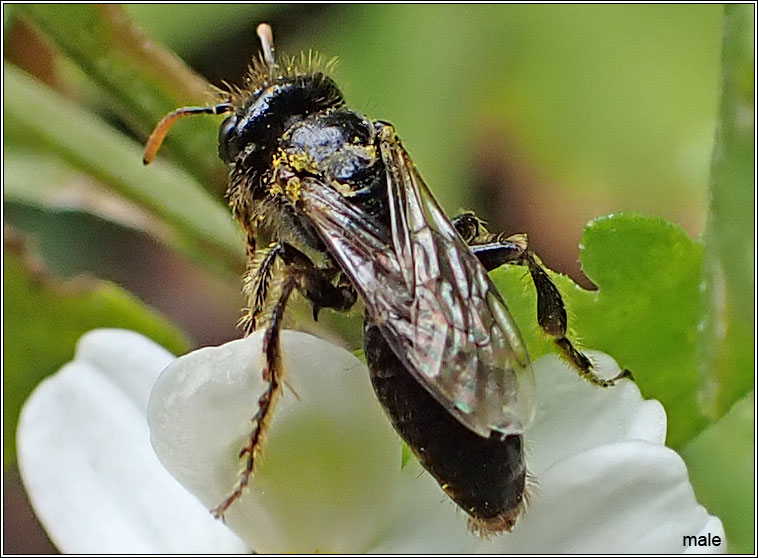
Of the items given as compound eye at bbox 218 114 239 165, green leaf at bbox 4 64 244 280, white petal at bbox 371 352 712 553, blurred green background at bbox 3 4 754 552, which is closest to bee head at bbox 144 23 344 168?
compound eye at bbox 218 114 239 165

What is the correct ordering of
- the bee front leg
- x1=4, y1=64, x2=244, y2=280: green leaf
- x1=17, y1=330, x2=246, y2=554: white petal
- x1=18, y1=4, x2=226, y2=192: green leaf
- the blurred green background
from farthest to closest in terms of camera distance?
the blurred green background
x1=4, y1=64, x2=244, y2=280: green leaf
x1=18, y1=4, x2=226, y2=192: green leaf
x1=17, y1=330, x2=246, y2=554: white petal
the bee front leg

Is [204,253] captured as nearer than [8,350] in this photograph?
Yes

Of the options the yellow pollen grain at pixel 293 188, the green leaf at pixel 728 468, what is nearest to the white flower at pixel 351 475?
the green leaf at pixel 728 468

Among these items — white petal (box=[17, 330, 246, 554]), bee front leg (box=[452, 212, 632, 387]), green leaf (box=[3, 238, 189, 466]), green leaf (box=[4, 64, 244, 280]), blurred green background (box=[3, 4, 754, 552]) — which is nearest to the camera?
bee front leg (box=[452, 212, 632, 387])

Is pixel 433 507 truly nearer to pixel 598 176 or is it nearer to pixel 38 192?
pixel 38 192

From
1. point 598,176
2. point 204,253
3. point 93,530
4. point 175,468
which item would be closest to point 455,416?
point 175,468

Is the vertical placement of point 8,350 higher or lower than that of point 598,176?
higher

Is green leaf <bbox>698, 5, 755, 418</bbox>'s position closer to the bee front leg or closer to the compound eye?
the bee front leg

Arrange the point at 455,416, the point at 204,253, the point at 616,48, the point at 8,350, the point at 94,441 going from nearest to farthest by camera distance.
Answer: the point at 455,416
the point at 94,441
the point at 204,253
the point at 8,350
the point at 616,48

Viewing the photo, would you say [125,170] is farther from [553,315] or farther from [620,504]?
[620,504]
